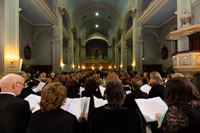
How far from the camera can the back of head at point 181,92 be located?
144cm

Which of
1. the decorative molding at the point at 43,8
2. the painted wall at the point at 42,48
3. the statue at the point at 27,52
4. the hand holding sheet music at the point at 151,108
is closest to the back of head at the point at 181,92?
the hand holding sheet music at the point at 151,108

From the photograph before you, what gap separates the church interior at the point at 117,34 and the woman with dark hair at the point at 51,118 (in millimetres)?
6031

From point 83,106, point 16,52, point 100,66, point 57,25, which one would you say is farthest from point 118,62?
point 83,106

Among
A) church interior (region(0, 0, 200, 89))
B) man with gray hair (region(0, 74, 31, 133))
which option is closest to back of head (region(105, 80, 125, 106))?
man with gray hair (region(0, 74, 31, 133))

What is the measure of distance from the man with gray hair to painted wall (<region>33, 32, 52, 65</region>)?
15.0m

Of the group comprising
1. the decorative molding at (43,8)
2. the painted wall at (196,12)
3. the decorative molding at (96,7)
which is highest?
the decorative molding at (96,7)

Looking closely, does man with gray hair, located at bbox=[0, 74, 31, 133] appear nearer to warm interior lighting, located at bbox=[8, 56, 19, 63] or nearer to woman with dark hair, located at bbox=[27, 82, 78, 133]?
woman with dark hair, located at bbox=[27, 82, 78, 133]

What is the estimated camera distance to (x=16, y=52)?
7.09 m

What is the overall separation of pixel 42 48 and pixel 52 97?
52.3 feet

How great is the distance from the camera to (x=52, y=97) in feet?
5.33

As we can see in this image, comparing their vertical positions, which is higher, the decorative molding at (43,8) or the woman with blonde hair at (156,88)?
the decorative molding at (43,8)

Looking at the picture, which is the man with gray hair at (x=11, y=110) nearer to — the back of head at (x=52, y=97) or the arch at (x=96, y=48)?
the back of head at (x=52, y=97)

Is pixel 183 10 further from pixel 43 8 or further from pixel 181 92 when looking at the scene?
pixel 43 8

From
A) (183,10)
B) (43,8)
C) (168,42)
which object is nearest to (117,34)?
(168,42)
